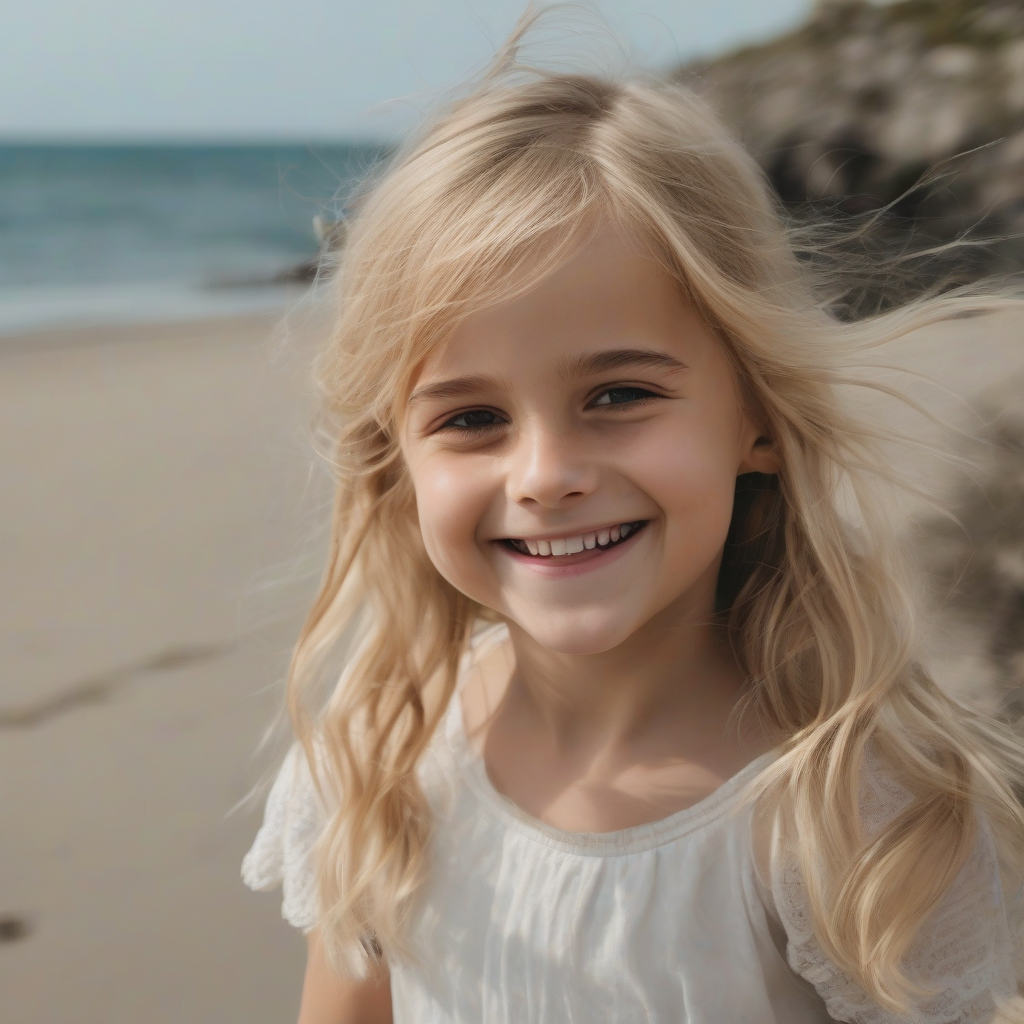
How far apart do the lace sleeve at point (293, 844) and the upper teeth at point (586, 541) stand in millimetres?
616

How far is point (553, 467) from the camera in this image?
1.24m

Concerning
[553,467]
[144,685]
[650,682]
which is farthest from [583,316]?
[144,685]

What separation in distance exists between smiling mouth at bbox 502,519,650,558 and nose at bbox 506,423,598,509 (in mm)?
59

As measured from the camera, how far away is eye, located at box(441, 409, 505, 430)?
1.31 meters

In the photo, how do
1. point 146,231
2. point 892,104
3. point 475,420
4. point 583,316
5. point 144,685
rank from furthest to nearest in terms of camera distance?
point 146,231, point 892,104, point 144,685, point 475,420, point 583,316

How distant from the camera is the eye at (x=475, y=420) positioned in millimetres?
1310

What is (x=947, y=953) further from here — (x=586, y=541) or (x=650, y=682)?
(x=586, y=541)

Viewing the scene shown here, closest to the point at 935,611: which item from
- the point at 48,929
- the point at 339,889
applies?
the point at 339,889

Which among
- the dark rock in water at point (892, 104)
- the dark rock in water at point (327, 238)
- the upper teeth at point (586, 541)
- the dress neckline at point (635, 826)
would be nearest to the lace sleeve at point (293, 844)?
the dress neckline at point (635, 826)

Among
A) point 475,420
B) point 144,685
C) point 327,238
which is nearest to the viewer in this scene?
point 475,420

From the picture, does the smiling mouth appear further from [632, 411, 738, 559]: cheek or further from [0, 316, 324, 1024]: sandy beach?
[0, 316, 324, 1024]: sandy beach

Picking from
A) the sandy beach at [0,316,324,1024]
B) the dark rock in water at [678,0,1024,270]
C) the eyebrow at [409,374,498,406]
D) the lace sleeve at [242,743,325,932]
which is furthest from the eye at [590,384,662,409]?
the dark rock in water at [678,0,1024,270]

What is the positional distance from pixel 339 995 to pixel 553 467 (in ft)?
3.00

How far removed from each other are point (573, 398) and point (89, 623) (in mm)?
2770
